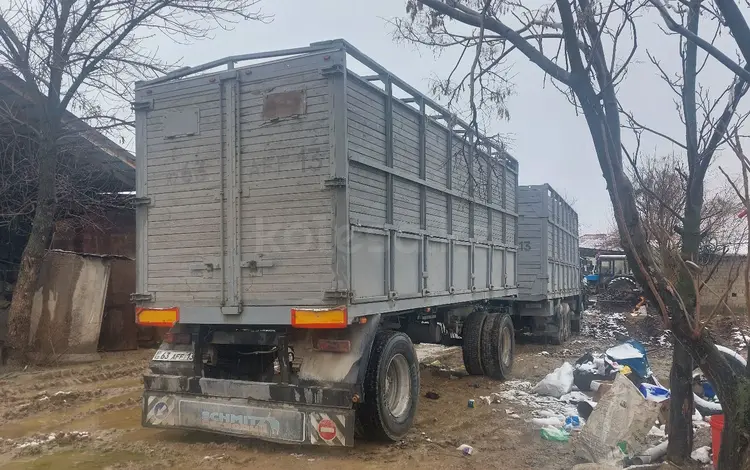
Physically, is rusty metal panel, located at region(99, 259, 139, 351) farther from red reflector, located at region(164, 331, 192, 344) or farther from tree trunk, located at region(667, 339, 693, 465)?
tree trunk, located at region(667, 339, 693, 465)

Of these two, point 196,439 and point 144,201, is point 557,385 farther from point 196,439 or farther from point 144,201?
point 144,201

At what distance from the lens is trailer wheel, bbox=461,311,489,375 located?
917cm

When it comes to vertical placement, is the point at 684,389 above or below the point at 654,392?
above

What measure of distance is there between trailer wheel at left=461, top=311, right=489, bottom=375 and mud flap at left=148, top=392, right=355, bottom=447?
4.31m

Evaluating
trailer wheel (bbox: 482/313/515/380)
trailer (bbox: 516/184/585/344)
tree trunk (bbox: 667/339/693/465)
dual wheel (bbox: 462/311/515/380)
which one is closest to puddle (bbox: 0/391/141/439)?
dual wheel (bbox: 462/311/515/380)

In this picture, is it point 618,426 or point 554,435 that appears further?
point 554,435

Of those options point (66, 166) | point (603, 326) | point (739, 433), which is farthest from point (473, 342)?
point (603, 326)

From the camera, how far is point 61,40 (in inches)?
413

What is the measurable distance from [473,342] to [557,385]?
1.48m

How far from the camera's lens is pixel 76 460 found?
5.42 m

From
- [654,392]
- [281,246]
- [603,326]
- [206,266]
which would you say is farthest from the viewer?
[603,326]

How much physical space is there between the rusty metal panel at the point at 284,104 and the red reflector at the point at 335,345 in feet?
6.49

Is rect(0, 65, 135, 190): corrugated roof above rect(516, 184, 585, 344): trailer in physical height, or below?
above

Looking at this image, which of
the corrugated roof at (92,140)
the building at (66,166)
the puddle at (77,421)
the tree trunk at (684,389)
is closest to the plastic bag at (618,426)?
the tree trunk at (684,389)
